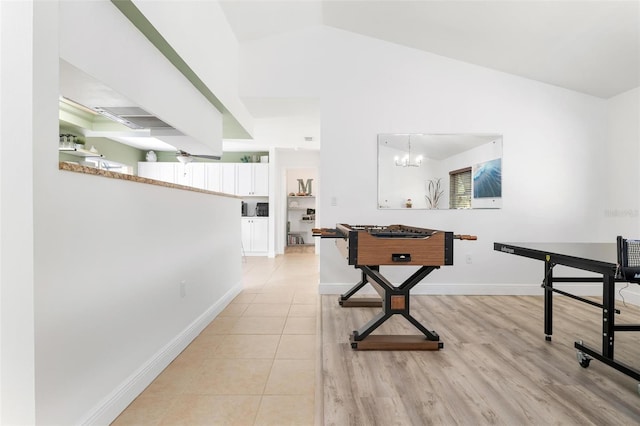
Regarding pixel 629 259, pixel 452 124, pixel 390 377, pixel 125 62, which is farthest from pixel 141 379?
pixel 452 124

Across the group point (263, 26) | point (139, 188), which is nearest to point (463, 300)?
point (139, 188)

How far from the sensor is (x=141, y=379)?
188 centimetres

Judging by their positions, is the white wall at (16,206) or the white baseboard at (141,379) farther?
the white baseboard at (141,379)

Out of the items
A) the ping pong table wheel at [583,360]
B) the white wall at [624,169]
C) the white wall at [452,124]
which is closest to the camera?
the ping pong table wheel at [583,360]

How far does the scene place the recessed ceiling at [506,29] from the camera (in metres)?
2.81

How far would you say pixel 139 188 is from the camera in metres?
1.88

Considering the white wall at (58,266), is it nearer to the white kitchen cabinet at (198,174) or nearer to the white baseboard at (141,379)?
the white baseboard at (141,379)

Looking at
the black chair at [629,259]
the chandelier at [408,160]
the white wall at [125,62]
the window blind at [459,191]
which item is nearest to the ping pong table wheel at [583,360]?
the black chair at [629,259]

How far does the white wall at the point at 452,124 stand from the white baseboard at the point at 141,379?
1733mm

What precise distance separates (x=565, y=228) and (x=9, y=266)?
4949 millimetres

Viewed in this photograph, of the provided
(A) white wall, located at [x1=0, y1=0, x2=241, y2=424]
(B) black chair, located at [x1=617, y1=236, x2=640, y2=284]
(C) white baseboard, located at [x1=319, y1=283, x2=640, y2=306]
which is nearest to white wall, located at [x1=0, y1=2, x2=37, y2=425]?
(A) white wall, located at [x1=0, y1=0, x2=241, y2=424]

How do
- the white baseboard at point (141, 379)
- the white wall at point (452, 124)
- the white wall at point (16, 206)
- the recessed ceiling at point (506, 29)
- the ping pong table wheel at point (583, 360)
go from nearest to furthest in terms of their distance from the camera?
the white wall at point (16, 206), the white baseboard at point (141, 379), the ping pong table wheel at point (583, 360), the recessed ceiling at point (506, 29), the white wall at point (452, 124)

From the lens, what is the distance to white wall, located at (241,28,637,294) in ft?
12.9

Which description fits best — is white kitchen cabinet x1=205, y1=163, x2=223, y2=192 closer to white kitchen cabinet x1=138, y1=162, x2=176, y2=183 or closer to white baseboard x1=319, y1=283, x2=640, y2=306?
white kitchen cabinet x1=138, y1=162, x2=176, y2=183
